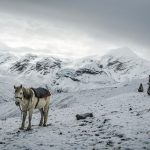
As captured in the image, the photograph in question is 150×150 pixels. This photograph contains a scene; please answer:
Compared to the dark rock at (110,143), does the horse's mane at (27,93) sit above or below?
above

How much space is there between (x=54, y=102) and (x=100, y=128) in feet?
220

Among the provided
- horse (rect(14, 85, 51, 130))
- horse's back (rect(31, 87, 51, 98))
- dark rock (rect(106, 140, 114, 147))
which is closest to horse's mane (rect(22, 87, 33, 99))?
horse (rect(14, 85, 51, 130))

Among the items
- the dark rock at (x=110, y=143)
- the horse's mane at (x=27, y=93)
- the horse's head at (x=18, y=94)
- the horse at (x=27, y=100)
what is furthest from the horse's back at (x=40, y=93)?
the dark rock at (x=110, y=143)

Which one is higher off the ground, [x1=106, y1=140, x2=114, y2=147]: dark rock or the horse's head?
the horse's head

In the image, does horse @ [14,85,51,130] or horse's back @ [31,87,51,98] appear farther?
horse's back @ [31,87,51,98]

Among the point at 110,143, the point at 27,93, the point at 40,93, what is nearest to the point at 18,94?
the point at 27,93

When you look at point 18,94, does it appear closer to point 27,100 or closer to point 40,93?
point 27,100

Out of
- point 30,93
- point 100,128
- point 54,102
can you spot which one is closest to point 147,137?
point 100,128

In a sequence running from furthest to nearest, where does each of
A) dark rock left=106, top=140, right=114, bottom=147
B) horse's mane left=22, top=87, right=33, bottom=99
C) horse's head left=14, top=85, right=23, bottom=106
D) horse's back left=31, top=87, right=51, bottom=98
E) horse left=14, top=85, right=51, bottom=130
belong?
horse's back left=31, top=87, right=51, bottom=98 → horse's mane left=22, top=87, right=33, bottom=99 → horse left=14, top=85, right=51, bottom=130 → horse's head left=14, top=85, right=23, bottom=106 → dark rock left=106, top=140, right=114, bottom=147

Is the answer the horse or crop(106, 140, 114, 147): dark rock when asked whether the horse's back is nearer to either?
the horse

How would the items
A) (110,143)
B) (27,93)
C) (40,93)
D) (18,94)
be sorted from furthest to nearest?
(40,93) < (27,93) < (18,94) < (110,143)

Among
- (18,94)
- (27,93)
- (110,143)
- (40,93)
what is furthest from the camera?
(40,93)

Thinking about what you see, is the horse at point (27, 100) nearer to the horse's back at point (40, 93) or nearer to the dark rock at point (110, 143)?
the horse's back at point (40, 93)

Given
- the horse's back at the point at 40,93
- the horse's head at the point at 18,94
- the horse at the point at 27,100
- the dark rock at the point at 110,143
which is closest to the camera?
the dark rock at the point at 110,143
